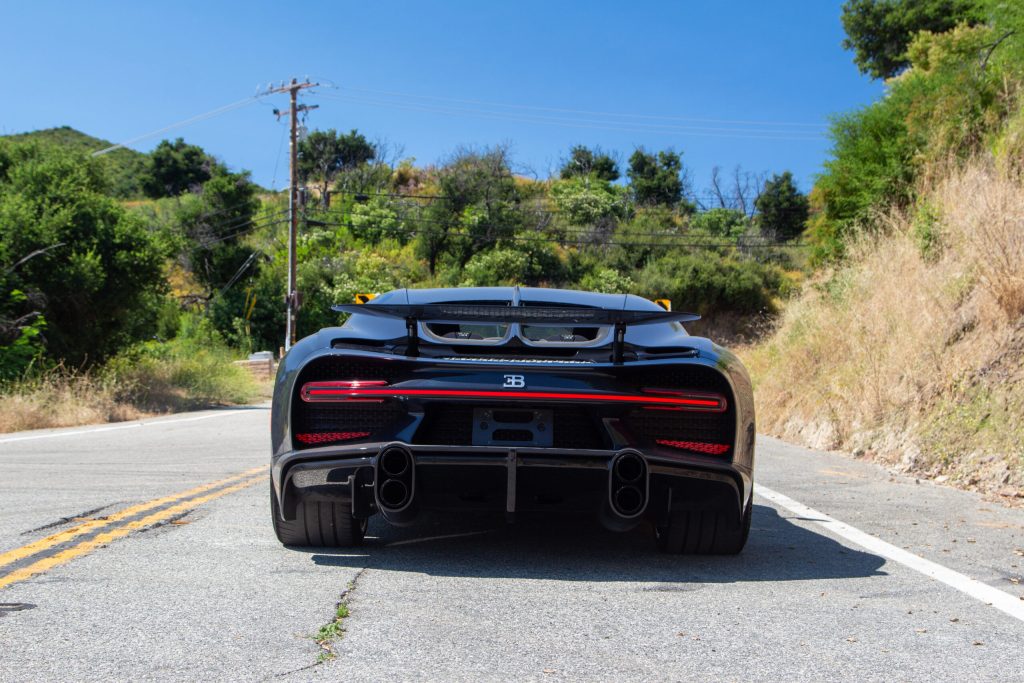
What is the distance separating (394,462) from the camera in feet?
14.0

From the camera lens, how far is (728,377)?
4.50 meters

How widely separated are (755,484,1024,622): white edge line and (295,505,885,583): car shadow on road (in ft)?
0.47

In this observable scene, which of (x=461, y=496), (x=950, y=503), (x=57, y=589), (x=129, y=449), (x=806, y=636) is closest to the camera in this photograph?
(x=806, y=636)

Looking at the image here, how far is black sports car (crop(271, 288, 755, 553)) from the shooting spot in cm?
427

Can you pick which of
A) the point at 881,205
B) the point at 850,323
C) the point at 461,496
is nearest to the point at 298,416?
the point at 461,496

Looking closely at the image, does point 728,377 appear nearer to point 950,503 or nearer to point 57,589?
point 57,589

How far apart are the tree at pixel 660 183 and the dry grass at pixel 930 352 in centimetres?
4926

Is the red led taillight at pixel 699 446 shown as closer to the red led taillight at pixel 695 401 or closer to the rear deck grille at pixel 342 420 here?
the red led taillight at pixel 695 401

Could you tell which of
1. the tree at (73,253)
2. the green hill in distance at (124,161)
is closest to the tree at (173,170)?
the green hill in distance at (124,161)

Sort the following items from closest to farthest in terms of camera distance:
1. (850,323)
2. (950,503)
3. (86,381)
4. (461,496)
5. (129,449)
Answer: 1. (461,496)
2. (950,503)
3. (129,449)
4. (850,323)
5. (86,381)

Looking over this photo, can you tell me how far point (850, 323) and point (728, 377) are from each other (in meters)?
10.2

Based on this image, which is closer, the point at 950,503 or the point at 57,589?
the point at 57,589

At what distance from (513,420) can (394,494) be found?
0.58 metres

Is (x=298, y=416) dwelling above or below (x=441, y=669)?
above
